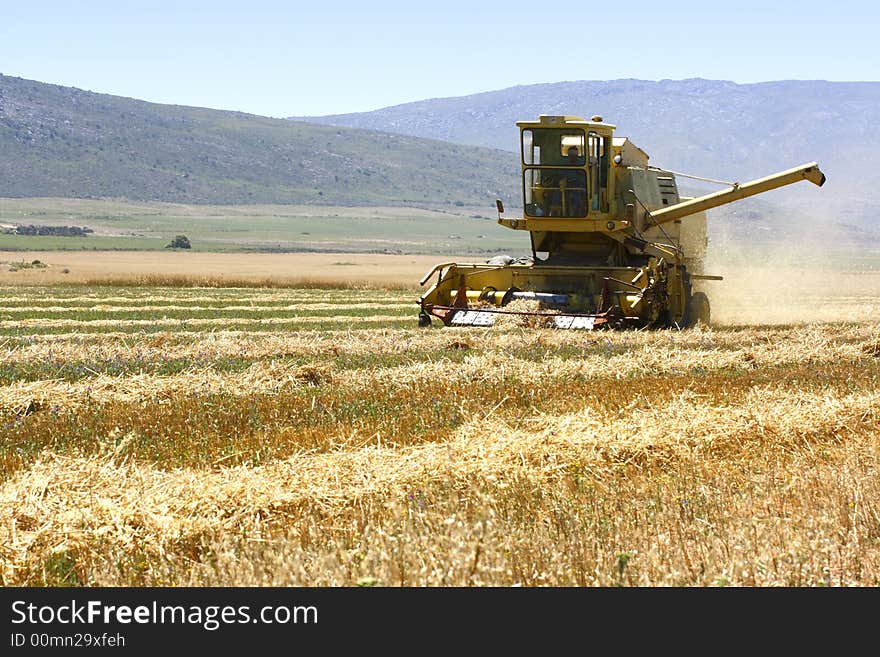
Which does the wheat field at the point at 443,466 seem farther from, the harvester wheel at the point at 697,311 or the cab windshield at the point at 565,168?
the cab windshield at the point at 565,168

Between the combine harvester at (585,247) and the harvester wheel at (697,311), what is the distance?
0.02m

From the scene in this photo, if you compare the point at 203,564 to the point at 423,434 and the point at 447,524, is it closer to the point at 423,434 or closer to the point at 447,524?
the point at 447,524

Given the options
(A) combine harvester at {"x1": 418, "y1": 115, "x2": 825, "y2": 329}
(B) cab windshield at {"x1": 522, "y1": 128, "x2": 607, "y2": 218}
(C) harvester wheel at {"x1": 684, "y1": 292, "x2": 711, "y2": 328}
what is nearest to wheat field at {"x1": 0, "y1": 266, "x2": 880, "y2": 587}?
(A) combine harvester at {"x1": 418, "y1": 115, "x2": 825, "y2": 329}

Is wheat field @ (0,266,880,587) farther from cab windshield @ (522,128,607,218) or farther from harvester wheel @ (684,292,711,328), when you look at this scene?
cab windshield @ (522,128,607,218)

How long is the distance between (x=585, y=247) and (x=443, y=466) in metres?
15.3

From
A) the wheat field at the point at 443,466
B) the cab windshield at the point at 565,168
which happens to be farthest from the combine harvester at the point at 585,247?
the wheat field at the point at 443,466

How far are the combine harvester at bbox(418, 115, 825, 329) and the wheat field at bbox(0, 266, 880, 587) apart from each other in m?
4.25

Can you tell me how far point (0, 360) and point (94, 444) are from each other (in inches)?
284

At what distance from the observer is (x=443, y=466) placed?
8188mm

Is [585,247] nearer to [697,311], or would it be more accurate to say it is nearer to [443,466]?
[697,311]

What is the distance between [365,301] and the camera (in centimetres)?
3372

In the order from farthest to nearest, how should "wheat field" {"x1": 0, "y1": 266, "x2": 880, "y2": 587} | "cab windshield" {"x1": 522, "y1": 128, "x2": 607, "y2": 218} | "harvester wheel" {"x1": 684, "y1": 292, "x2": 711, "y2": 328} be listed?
"harvester wheel" {"x1": 684, "y1": 292, "x2": 711, "y2": 328} < "cab windshield" {"x1": 522, "y1": 128, "x2": 607, "y2": 218} < "wheat field" {"x1": 0, "y1": 266, "x2": 880, "y2": 587}

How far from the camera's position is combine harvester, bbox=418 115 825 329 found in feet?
68.7
